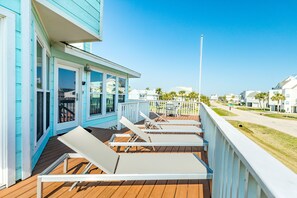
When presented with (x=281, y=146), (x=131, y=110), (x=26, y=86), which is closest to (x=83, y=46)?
(x=131, y=110)

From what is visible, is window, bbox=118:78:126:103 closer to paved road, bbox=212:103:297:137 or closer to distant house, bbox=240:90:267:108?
paved road, bbox=212:103:297:137

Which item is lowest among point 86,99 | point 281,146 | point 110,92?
point 281,146

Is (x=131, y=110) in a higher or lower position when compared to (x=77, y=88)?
lower

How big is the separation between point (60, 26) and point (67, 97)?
2.47 metres

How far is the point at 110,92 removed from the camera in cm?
770

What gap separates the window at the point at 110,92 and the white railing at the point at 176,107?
3931 mm

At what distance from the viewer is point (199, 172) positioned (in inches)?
81.3

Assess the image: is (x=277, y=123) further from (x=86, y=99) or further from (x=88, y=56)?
(x=88, y=56)

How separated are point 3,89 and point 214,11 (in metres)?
23.1

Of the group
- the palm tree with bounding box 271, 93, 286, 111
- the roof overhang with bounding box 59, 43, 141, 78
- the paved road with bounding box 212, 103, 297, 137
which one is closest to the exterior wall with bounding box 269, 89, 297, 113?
the palm tree with bounding box 271, 93, 286, 111

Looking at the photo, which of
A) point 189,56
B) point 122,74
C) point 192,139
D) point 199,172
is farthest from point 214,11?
point 199,172

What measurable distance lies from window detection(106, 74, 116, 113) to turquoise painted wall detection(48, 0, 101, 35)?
10.5ft

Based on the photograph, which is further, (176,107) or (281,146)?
(281,146)

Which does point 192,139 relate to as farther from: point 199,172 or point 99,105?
point 99,105
